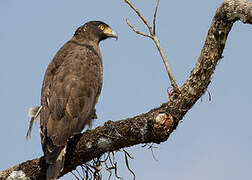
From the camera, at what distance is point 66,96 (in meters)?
5.15

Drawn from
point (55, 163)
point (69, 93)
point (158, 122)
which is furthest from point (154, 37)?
point (55, 163)

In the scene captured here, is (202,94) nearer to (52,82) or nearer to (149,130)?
(149,130)

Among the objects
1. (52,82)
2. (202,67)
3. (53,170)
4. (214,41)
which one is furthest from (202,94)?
(52,82)

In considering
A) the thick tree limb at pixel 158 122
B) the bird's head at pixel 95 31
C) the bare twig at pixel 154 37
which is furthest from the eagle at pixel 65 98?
the bare twig at pixel 154 37

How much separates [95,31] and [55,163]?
352 centimetres

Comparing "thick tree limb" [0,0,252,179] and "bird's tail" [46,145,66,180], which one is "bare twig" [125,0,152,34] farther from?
"bird's tail" [46,145,66,180]

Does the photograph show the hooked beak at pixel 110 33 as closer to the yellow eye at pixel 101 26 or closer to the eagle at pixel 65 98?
the yellow eye at pixel 101 26

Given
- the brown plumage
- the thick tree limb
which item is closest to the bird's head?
the brown plumage

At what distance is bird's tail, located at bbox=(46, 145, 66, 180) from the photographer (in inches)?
172

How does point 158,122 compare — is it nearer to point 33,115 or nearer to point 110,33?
point 33,115

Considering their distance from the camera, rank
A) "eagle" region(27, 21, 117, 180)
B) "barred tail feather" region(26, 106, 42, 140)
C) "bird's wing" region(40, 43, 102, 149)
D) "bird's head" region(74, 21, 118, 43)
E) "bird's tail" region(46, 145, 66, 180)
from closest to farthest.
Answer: "bird's tail" region(46, 145, 66, 180) → "eagle" region(27, 21, 117, 180) → "bird's wing" region(40, 43, 102, 149) → "barred tail feather" region(26, 106, 42, 140) → "bird's head" region(74, 21, 118, 43)

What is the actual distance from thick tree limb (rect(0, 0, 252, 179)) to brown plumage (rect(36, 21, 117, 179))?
8.1 inches

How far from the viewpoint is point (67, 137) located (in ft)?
15.6

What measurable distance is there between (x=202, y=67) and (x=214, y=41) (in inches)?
12.0
